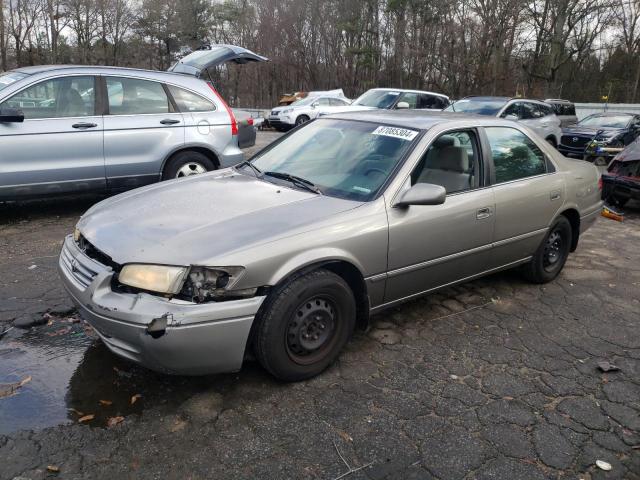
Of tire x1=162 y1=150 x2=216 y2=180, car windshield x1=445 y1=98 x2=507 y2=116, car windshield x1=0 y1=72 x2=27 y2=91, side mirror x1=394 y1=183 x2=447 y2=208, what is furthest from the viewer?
car windshield x1=445 y1=98 x2=507 y2=116

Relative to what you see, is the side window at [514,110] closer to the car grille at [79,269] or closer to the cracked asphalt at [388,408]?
the cracked asphalt at [388,408]

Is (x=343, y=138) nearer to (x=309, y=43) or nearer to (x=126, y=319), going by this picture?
(x=126, y=319)

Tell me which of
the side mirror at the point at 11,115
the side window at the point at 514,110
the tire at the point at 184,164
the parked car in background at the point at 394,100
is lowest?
the tire at the point at 184,164

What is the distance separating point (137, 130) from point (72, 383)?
3904mm

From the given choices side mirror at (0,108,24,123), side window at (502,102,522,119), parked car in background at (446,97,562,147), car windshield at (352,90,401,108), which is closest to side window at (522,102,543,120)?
parked car in background at (446,97,562,147)

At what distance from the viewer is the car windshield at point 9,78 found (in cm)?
558

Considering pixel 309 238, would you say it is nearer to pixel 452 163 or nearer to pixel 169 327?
pixel 169 327

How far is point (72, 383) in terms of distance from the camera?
9.69 ft

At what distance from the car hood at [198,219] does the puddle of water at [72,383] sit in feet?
2.58

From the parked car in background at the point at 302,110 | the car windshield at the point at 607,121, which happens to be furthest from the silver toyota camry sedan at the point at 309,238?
the parked car in background at the point at 302,110

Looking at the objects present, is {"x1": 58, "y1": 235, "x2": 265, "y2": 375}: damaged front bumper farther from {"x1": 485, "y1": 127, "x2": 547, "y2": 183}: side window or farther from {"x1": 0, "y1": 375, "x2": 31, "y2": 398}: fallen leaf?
{"x1": 485, "y1": 127, "x2": 547, "y2": 183}: side window

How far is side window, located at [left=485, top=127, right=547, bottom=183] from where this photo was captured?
4105mm

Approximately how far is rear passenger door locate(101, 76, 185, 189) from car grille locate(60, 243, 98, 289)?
10.3ft

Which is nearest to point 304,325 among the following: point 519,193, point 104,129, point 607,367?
point 607,367
